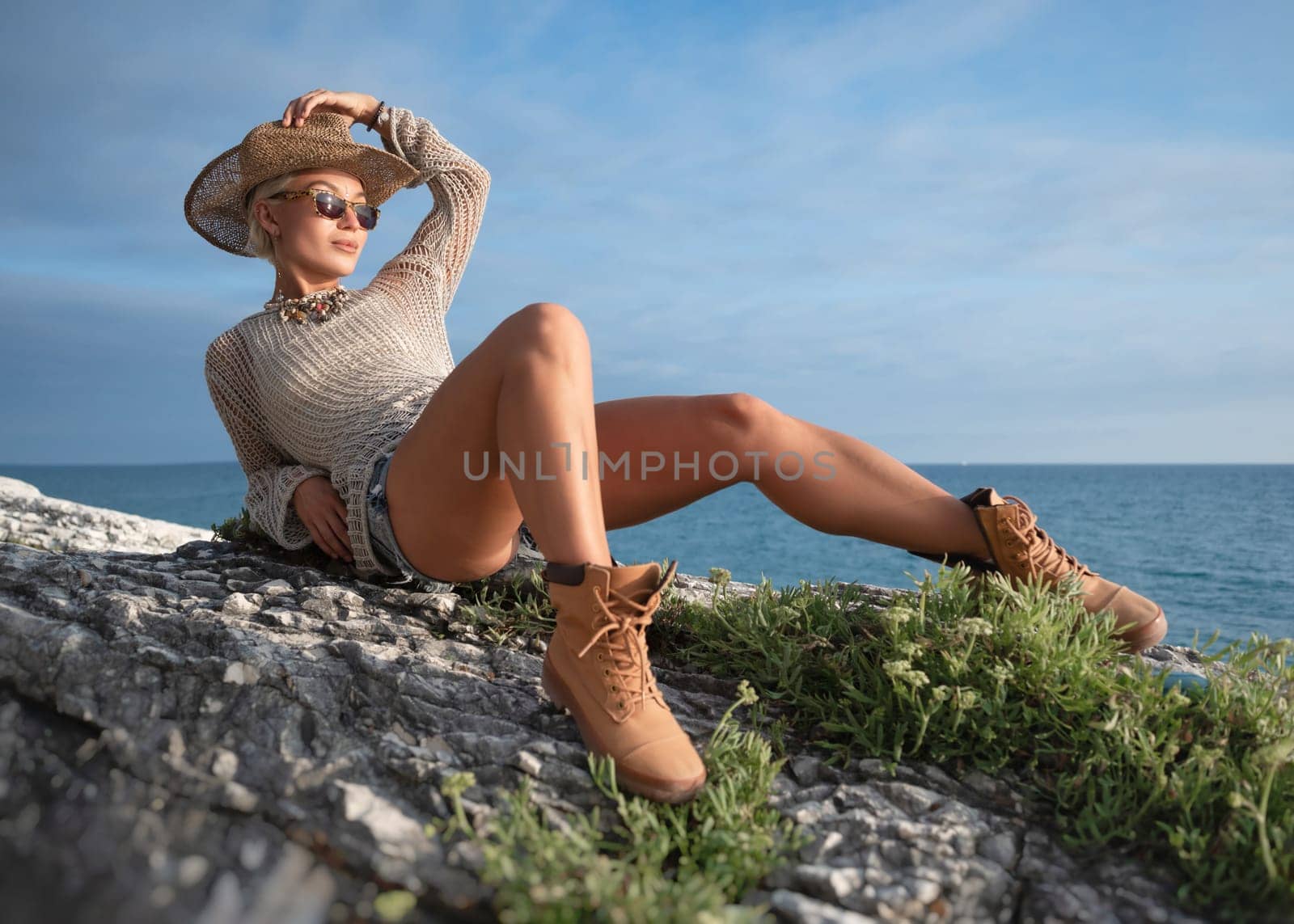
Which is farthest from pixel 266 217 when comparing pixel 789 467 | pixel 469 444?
pixel 789 467

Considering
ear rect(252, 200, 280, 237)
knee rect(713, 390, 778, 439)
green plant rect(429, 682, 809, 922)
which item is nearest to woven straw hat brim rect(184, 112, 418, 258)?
ear rect(252, 200, 280, 237)

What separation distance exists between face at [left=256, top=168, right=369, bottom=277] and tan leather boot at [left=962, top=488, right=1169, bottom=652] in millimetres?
2730

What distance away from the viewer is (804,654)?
273cm

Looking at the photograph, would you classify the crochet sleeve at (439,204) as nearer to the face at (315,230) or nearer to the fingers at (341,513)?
the face at (315,230)

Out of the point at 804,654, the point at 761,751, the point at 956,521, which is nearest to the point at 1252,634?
the point at 956,521

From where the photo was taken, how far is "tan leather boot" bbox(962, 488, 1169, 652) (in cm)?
273

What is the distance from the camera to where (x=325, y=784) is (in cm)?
190

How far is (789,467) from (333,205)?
225 cm

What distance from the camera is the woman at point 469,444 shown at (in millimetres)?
2277

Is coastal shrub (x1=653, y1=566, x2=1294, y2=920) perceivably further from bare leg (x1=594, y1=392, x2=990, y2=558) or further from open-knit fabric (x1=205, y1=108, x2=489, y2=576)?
open-knit fabric (x1=205, y1=108, x2=489, y2=576)

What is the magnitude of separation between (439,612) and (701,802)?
140cm

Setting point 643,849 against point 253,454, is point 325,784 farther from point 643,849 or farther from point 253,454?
point 253,454

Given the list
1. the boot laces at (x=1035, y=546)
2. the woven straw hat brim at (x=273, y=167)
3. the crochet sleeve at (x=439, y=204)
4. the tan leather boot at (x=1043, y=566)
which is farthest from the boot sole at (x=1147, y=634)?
the woven straw hat brim at (x=273, y=167)

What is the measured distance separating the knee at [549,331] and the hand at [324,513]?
1.23 m
